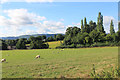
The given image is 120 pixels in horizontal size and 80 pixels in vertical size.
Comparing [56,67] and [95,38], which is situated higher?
[95,38]

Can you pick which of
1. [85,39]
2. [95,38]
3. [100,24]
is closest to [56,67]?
[85,39]

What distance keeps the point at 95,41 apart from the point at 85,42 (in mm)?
6591

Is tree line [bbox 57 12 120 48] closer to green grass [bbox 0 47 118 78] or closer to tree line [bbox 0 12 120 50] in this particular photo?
tree line [bbox 0 12 120 50]

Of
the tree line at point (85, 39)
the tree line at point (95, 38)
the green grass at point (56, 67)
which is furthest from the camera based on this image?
the tree line at point (85, 39)

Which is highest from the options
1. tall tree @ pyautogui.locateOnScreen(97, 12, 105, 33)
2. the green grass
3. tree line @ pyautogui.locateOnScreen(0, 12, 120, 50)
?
tall tree @ pyautogui.locateOnScreen(97, 12, 105, 33)

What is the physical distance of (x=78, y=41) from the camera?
7781cm

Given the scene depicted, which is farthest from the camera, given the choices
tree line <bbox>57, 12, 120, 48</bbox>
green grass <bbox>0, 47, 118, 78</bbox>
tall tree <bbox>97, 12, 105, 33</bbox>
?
tall tree <bbox>97, 12, 105, 33</bbox>

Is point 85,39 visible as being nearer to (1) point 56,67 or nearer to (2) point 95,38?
(2) point 95,38

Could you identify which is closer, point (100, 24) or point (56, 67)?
point (56, 67)

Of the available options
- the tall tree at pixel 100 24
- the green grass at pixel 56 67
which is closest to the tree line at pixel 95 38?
the tall tree at pixel 100 24

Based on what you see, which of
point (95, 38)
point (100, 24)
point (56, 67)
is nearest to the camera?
point (56, 67)

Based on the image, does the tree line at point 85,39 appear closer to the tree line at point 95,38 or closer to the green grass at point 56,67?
the tree line at point 95,38

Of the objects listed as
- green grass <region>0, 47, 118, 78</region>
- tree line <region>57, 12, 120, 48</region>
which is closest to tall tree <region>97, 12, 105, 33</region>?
tree line <region>57, 12, 120, 48</region>

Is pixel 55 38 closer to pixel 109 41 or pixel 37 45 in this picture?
pixel 37 45
